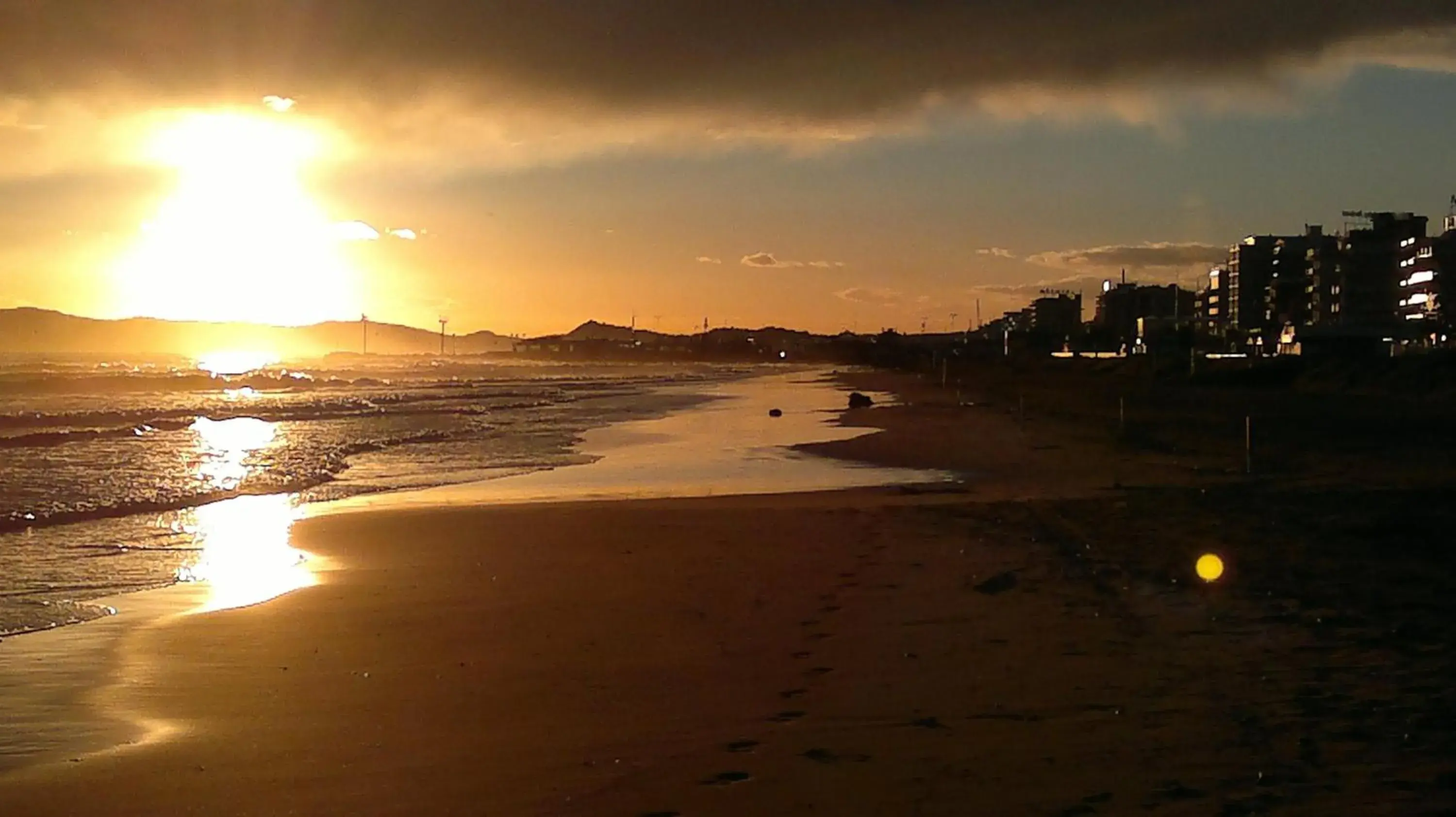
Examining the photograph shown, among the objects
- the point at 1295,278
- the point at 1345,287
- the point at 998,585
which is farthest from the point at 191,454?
the point at 1295,278

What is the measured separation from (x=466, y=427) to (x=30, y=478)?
680 inches

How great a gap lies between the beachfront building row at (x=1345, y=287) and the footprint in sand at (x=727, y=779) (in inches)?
3268

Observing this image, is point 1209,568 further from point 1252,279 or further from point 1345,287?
point 1252,279

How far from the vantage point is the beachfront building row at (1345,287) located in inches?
3605

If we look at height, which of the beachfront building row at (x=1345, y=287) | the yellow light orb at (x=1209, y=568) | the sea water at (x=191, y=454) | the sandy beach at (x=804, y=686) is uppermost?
the beachfront building row at (x=1345, y=287)

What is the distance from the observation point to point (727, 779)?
5.82 meters

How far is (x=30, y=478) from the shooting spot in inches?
872

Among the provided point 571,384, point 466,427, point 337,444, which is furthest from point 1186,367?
point 337,444

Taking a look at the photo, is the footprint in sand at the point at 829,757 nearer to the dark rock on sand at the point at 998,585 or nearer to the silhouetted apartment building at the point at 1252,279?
the dark rock on sand at the point at 998,585

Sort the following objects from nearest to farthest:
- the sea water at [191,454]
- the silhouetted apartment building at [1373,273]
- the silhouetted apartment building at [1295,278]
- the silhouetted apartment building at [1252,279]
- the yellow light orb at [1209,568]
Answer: the yellow light orb at [1209,568]
the sea water at [191,454]
the silhouetted apartment building at [1373,273]
the silhouetted apartment building at [1295,278]
the silhouetted apartment building at [1252,279]

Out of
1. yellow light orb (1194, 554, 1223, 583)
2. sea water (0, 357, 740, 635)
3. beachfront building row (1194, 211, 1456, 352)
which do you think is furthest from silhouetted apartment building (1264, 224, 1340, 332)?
yellow light orb (1194, 554, 1223, 583)

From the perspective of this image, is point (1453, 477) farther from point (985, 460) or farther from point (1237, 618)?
point (1237, 618)

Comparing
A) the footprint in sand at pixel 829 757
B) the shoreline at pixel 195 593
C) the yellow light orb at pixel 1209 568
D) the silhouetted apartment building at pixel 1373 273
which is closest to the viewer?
the footprint in sand at pixel 829 757

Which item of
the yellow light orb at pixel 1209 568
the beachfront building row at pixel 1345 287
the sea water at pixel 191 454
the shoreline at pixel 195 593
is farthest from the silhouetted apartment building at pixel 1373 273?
the yellow light orb at pixel 1209 568
